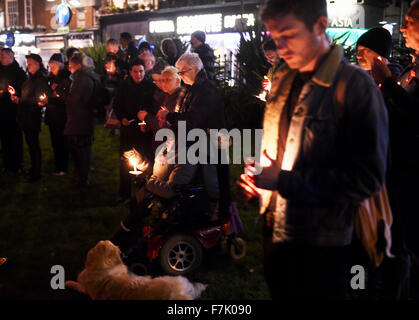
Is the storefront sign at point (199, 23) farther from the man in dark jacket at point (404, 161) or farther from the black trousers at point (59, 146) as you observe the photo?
the man in dark jacket at point (404, 161)

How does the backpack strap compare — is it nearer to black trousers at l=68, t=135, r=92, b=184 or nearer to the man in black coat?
black trousers at l=68, t=135, r=92, b=184

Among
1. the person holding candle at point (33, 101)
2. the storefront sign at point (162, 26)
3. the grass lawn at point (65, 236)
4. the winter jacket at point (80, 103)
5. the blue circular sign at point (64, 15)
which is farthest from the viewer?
the storefront sign at point (162, 26)

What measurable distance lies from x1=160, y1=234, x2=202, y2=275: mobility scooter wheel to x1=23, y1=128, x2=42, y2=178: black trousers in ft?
16.1

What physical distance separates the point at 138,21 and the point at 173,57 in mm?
25139

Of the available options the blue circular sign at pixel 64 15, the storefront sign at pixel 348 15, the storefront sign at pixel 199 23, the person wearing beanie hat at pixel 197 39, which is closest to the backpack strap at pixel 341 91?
the person wearing beanie hat at pixel 197 39

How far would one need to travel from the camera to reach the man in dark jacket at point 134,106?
6363 mm

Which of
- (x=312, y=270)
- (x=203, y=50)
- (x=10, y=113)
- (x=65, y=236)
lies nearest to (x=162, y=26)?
(x=10, y=113)

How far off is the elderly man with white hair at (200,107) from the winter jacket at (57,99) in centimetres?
410

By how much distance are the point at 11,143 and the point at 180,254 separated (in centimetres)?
610

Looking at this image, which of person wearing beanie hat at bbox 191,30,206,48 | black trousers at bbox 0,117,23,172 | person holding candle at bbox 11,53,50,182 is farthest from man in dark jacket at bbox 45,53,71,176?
person wearing beanie hat at bbox 191,30,206,48

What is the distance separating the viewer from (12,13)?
43.3 m

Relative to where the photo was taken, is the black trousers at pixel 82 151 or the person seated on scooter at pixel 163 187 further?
the black trousers at pixel 82 151

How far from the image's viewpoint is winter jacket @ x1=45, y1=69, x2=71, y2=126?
26.5ft
